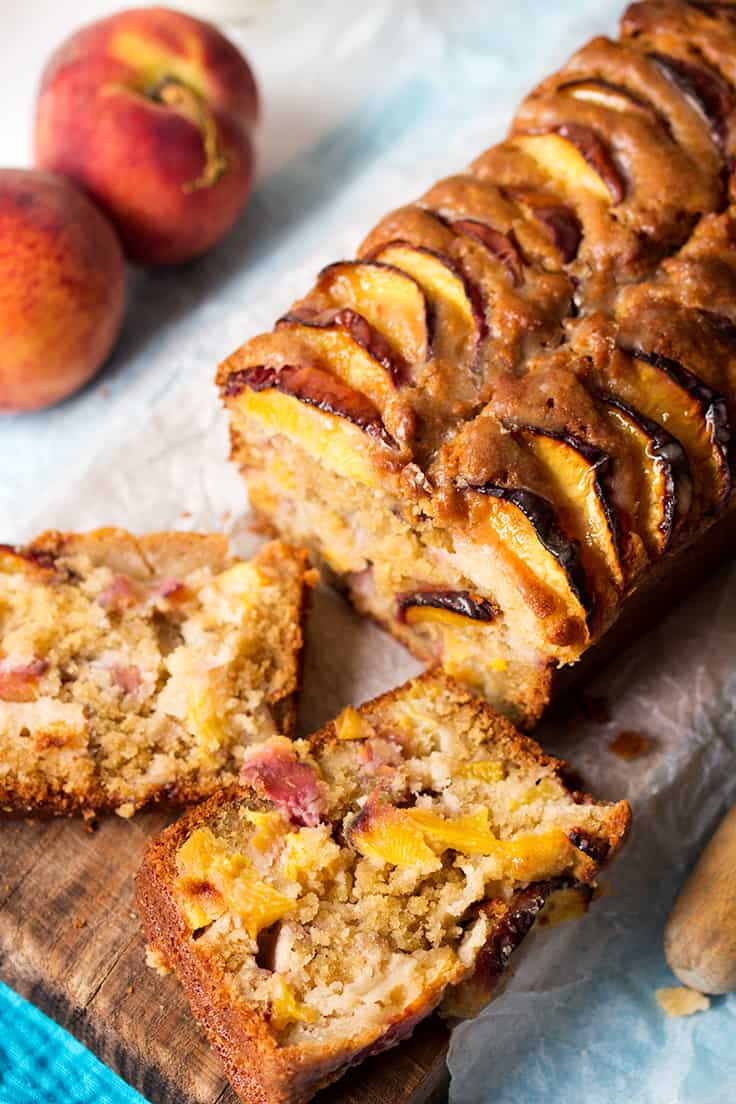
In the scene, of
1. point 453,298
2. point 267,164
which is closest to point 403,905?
point 453,298

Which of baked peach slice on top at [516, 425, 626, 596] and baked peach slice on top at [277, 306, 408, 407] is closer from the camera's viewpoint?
baked peach slice on top at [516, 425, 626, 596]

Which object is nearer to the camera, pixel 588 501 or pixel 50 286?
pixel 588 501

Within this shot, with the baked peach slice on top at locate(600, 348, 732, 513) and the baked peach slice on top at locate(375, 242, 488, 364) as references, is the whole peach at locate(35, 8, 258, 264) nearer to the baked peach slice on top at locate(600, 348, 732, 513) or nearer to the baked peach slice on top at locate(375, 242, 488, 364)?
the baked peach slice on top at locate(375, 242, 488, 364)

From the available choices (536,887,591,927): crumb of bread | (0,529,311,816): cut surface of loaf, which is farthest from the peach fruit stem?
(536,887,591,927): crumb of bread

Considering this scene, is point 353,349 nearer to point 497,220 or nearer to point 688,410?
point 497,220

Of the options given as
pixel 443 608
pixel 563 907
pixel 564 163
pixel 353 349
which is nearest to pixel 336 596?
pixel 443 608

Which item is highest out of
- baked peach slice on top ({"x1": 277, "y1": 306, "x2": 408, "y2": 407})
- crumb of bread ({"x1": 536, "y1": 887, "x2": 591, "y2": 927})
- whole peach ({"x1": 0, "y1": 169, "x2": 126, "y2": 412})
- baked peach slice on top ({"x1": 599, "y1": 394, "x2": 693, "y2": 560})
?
whole peach ({"x1": 0, "y1": 169, "x2": 126, "y2": 412})
